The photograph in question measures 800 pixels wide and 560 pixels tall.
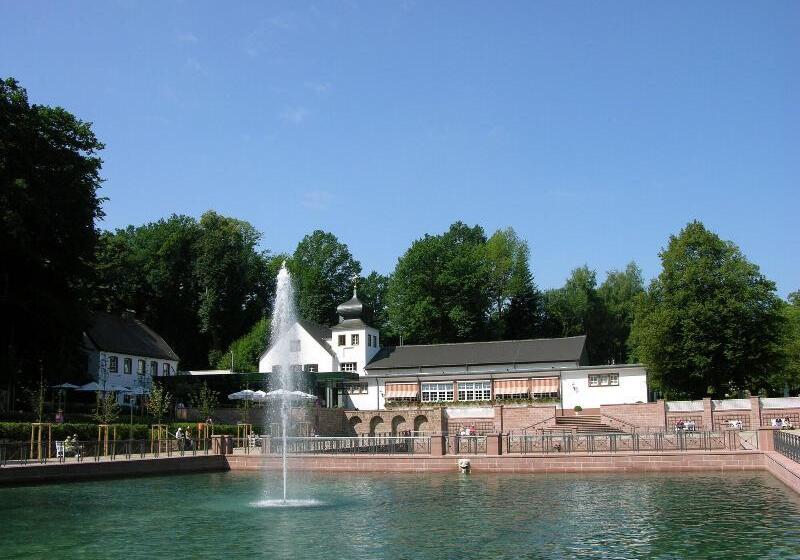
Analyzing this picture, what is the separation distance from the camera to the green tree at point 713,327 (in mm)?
52750

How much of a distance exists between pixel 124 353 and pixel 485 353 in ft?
93.4

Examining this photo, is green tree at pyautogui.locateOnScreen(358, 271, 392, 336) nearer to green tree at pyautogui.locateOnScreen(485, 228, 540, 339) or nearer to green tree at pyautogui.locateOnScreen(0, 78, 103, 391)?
green tree at pyautogui.locateOnScreen(485, 228, 540, 339)

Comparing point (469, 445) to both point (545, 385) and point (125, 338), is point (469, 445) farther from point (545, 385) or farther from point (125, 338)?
point (125, 338)

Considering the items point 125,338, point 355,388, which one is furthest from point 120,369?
point 355,388

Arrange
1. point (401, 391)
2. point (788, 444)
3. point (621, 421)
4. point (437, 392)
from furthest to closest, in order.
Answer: point (401, 391), point (437, 392), point (621, 421), point (788, 444)

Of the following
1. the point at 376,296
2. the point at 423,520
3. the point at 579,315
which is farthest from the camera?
the point at 376,296

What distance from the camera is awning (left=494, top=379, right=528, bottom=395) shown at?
61.2 m

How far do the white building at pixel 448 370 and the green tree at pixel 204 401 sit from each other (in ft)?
26.7

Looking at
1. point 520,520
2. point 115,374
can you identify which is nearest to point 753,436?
point 520,520

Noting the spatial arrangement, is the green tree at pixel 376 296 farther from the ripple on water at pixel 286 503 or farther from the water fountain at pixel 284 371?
the ripple on water at pixel 286 503

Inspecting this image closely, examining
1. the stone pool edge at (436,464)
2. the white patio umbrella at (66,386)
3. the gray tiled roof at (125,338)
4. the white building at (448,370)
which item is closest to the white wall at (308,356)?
the white building at (448,370)

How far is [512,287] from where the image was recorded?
85.2 m

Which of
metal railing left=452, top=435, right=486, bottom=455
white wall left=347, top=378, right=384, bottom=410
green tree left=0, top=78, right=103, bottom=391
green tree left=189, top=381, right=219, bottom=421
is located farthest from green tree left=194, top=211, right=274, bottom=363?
metal railing left=452, top=435, right=486, bottom=455

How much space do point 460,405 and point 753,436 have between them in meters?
26.6
